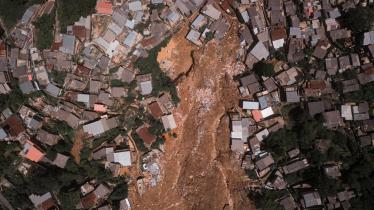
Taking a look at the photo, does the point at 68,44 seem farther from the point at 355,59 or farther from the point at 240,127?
the point at 355,59

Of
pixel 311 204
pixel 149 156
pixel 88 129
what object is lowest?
pixel 311 204

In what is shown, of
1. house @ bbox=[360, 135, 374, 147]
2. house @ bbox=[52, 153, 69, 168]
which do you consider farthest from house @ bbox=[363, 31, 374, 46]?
house @ bbox=[52, 153, 69, 168]

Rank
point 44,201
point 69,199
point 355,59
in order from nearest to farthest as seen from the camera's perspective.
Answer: point 355,59, point 69,199, point 44,201

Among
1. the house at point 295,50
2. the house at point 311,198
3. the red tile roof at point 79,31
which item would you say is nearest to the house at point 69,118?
the red tile roof at point 79,31

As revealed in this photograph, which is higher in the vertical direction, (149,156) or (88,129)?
(88,129)

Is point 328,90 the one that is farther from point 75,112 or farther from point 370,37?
point 75,112

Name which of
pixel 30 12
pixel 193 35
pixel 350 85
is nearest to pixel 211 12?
pixel 193 35

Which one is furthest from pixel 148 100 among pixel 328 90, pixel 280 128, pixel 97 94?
pixel 328 90

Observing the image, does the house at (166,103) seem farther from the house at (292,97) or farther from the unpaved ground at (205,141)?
the house at (292,97)
